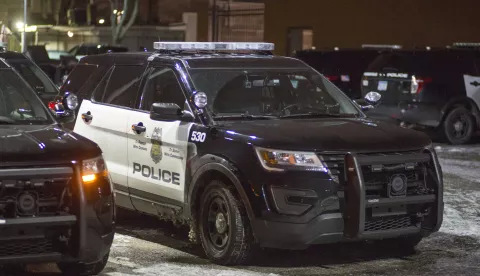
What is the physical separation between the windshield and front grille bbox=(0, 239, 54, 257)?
7931 millimetres

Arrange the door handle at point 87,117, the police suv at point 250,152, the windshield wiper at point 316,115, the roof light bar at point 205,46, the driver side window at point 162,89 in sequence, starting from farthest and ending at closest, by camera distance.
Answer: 1. the door handle at point 87,117
2. the roof light bar at point 205,46
3. the driver side window at point 162,89
4. the windshield wiper at point 316,115
5. the police suv at point 250,152

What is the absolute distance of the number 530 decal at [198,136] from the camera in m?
7.85

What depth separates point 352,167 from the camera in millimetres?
7211

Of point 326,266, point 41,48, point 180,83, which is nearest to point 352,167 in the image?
point 326,266

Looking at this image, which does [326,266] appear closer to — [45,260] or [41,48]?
[45,260]

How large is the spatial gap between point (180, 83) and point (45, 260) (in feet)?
8.23

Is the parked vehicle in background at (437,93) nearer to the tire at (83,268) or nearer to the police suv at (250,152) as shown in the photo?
the police suv at (250,152)

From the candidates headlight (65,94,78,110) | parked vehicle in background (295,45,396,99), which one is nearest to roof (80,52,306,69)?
headlight (65,94,78,110)

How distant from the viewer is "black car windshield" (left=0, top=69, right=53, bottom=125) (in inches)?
287

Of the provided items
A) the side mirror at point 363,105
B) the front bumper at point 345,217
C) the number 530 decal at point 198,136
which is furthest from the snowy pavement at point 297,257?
the side mirror at point 363,105

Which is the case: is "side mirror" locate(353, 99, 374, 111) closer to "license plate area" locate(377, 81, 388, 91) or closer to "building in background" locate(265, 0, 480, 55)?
"license plate area" locate(377, 81, 388, 91)

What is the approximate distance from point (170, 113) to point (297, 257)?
160 cm

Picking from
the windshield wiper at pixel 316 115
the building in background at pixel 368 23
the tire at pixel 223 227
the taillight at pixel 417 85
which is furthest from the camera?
the building in background at pixel 368 23

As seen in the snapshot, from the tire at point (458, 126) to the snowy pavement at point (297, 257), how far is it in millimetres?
8220
